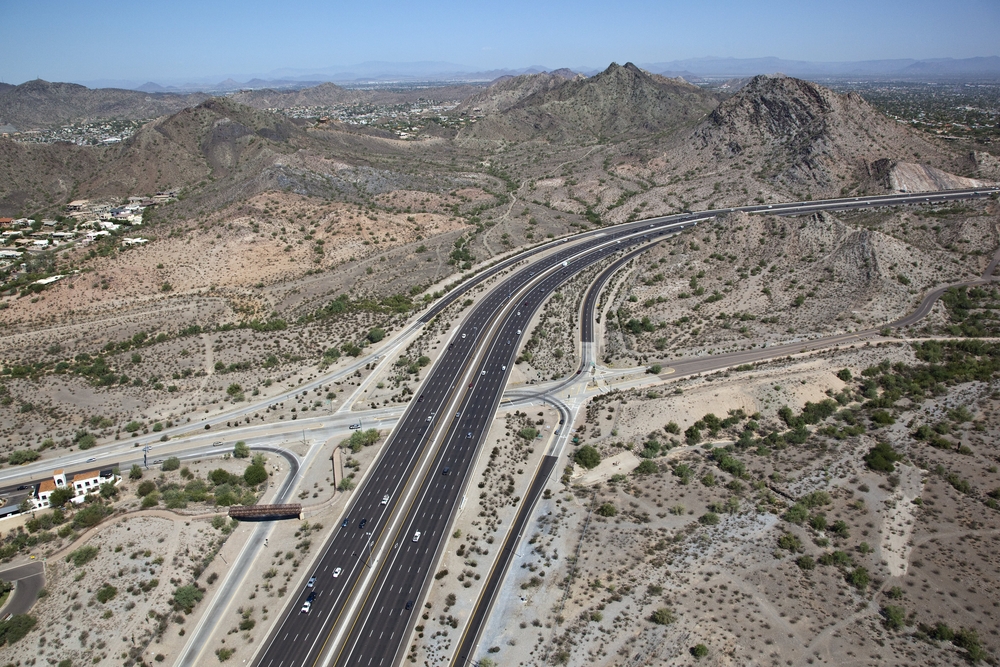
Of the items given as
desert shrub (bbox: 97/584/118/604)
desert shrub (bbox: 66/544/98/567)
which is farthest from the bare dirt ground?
desert shrub (bbox: 66/544/98/567)

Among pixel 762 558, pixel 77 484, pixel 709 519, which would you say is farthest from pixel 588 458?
pixel 77 484

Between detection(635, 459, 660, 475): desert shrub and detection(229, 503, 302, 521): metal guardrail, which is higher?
detection(635, 459, 660, 475): desert shrub

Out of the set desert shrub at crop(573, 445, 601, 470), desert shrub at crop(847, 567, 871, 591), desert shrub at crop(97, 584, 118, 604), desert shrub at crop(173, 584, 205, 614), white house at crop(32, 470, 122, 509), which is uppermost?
white house at crop(32, 470, 122, 509)

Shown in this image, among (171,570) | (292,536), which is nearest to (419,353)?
(292,536)

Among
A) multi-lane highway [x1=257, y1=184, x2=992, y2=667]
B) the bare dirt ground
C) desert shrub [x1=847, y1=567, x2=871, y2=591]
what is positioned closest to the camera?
Result: the bare dirt ground

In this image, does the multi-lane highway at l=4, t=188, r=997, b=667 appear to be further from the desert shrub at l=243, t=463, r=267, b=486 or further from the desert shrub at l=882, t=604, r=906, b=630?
the desert shrub at l=882, t=604, r=906, b=630

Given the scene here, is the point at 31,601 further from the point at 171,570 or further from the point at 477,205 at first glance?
the point at 477,205

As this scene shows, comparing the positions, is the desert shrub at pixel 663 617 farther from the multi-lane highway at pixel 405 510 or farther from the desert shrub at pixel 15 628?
the desert shrub at pixel 15 628

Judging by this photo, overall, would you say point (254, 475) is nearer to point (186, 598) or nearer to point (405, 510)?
point (186, 598)
